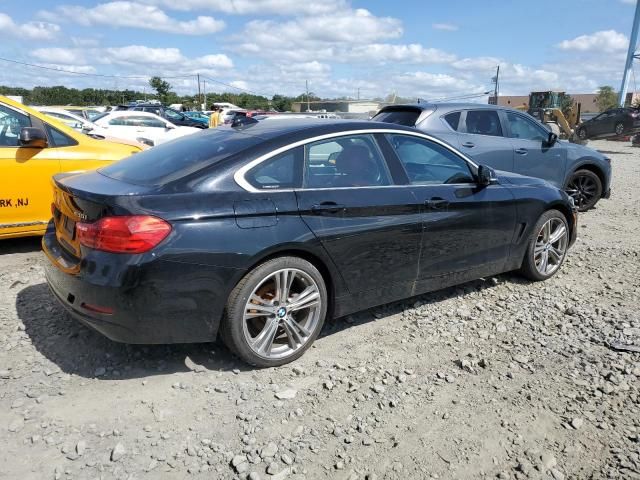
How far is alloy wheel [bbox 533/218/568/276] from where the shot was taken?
16.4 ft

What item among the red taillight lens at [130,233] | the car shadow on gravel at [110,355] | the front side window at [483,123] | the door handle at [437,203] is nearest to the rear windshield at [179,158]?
the red taillight lens at [130,233]

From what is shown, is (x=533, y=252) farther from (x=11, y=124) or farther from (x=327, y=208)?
(x=11, y=124)

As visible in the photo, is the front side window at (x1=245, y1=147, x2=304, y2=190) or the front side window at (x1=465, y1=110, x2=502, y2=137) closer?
the front side window at (x1=245, y1=147, x2=304, y2=190)

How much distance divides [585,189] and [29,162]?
7.81m

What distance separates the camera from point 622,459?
8.61 ft

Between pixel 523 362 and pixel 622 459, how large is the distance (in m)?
0.99

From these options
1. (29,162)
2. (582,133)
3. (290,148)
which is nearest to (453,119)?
(290,148)

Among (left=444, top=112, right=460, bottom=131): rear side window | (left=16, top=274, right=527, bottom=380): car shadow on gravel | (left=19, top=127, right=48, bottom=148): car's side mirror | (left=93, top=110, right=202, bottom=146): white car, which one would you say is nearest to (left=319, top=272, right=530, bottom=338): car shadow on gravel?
(left=16, top=274, right=527, bottom=380): car shadow on gravel

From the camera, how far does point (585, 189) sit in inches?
331

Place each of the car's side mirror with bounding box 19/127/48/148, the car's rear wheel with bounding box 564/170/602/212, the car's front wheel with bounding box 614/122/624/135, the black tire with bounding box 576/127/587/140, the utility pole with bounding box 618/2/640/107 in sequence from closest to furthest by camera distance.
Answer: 1. the car's side mirror with bounding box 19/127/48/148
2. the car's rear wheel with bounding box 564/170/602/212
3. the car's front wheel with bounding box 614/122/624/135
4. the black tire with bounding box 576/127/587/140
5. the utility pole with bounding box 618/2/640/107

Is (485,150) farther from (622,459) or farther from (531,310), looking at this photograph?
(622,459)

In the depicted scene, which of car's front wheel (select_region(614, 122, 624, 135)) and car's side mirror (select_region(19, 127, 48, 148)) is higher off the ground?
car's front wheel (select_region(614, 122, 624, 135))

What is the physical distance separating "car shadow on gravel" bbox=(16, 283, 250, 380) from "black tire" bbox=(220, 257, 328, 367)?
0.58 ft

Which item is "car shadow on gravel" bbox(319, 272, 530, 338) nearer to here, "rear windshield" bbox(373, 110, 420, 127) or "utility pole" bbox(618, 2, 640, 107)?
→ "rear windshield" bbox(373, 110, 420, 127)
